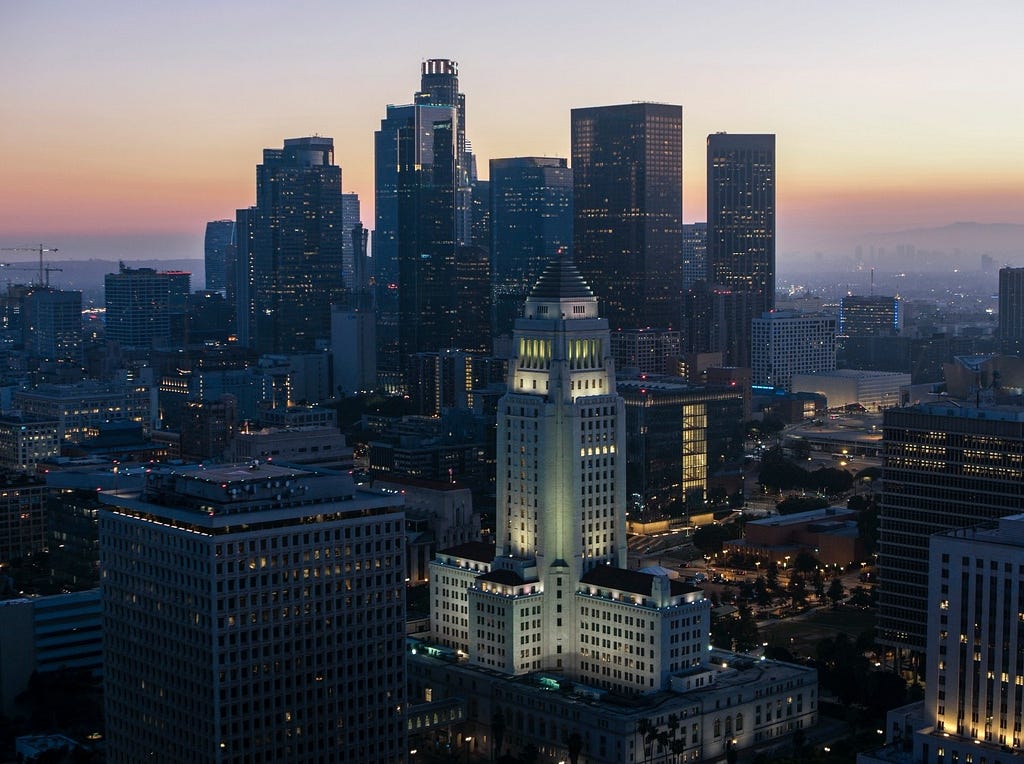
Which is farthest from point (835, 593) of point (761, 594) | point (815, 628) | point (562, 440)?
point (562, 440)

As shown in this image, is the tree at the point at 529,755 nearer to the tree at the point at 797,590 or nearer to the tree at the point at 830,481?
the tree at the point at 797,590

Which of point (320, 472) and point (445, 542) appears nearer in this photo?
point (320, 472)

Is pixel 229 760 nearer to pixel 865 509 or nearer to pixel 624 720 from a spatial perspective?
pixel 624 720

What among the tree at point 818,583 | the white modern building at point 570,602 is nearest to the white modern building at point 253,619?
the white modern building at point 570,602

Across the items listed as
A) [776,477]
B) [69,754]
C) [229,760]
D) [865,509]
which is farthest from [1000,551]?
[776,477]

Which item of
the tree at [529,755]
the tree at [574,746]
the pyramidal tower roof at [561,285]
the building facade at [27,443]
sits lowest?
the tree at [529,755]

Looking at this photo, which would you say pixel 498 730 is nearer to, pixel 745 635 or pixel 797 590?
pixel 745 635
